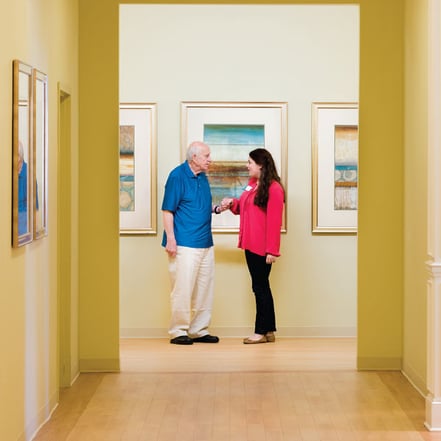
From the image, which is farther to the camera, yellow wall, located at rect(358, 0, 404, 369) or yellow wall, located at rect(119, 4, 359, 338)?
yellow wall, located at rect(119, 4, 359, 338)

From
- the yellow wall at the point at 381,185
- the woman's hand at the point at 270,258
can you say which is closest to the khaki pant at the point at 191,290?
the woman's hand at the point at 270,258

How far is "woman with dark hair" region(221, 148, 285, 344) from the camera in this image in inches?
293

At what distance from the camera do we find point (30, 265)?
4711mm

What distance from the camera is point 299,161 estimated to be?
7953 millimetres

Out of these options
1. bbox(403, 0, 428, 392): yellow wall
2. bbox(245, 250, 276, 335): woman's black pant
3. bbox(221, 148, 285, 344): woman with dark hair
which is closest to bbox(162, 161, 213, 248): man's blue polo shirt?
bbox(221, 148, 285, 344): woman with dark hair

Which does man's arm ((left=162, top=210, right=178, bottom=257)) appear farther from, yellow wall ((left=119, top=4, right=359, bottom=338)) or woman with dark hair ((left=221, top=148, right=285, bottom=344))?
woman with dark hair ((left=221, top=148, right=285, bottom=344))

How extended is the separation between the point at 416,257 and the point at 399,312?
0.60m

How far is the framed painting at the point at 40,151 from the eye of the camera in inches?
186

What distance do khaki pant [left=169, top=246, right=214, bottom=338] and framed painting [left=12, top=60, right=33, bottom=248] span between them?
9.89ft

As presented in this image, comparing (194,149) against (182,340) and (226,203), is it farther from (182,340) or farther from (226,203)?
(182,340)

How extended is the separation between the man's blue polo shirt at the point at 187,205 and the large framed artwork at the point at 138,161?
0.38 meters

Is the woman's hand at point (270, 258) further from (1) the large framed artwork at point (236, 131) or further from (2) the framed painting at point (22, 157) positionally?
(2) the framed painting at point (22, 157)

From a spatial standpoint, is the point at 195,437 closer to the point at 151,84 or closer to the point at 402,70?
the point at 402,70

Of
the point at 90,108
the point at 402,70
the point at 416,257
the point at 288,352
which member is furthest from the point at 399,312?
the point at 90,108
